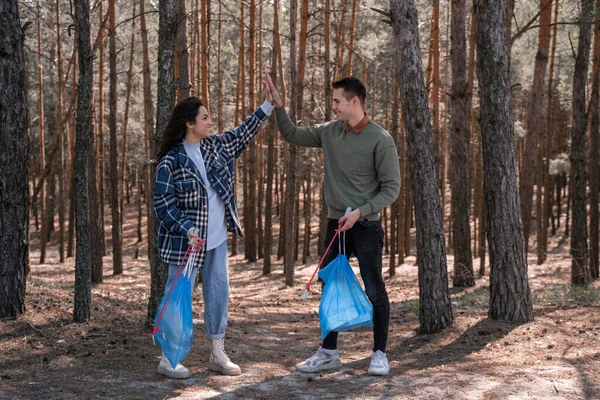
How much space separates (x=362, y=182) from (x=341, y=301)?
2.99 feet

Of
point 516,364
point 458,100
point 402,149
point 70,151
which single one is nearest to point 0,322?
point 516,364

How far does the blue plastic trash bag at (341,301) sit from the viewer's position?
4.69m

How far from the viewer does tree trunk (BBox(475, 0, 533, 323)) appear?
6719mm

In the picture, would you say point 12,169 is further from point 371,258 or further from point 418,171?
point 418,171

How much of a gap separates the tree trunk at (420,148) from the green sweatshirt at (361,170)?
150 centimetres

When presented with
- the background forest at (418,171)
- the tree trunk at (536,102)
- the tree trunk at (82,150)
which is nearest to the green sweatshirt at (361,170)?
the background forest at (418,171)

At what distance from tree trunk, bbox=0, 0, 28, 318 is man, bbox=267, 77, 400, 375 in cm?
343

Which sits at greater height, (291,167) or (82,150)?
(291,167)

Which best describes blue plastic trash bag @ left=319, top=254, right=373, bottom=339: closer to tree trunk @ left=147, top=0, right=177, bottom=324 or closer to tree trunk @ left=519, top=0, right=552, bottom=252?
tree trunk @ left=147, top=0, right=177, bottom=324

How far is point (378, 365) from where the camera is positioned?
4961 millimetres

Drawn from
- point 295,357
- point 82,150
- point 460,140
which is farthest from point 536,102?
point 82,150

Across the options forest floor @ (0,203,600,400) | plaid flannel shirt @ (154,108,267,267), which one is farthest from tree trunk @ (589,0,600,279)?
plaid flannel shirt @ (154,108,267,267)

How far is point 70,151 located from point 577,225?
16.1 m

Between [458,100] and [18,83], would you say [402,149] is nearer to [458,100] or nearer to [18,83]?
[458,100]
